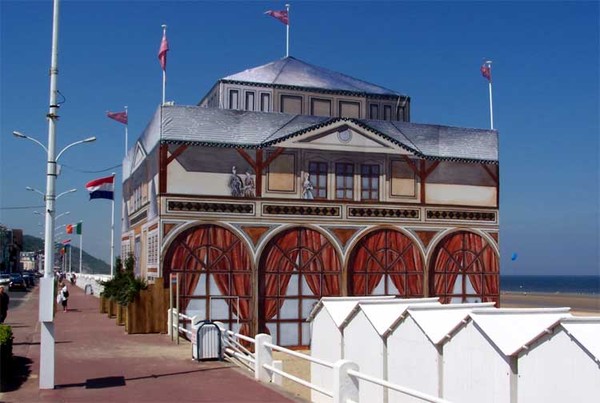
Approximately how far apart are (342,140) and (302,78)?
14.4ft

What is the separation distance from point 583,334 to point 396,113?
24829mm

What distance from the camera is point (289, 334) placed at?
2964cm

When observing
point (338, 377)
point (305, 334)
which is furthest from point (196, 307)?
point (338, 377)

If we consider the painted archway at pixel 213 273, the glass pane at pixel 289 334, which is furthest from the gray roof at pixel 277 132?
the glass pane at pixel 289 334

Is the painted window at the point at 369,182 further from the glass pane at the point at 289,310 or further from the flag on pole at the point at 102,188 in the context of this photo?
the flag on pole at the point at 102,188

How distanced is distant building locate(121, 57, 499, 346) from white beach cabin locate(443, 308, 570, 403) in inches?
654

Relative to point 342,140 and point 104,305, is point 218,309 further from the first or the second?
point 104,305

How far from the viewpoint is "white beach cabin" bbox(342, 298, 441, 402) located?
15.3 m

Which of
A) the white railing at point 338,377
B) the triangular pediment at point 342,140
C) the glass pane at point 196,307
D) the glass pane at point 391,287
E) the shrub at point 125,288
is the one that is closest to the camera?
the white railing at point 338,377

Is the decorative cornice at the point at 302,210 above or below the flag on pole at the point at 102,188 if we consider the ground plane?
below

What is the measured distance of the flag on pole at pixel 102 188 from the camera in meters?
37.6

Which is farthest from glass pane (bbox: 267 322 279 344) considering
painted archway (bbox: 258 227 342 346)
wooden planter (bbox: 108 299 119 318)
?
wooden planter (bbox: 108 299 119 318)

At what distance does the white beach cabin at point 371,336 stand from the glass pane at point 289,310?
498 inches

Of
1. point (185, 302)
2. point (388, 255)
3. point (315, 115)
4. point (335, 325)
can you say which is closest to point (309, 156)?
point (315, 115)
